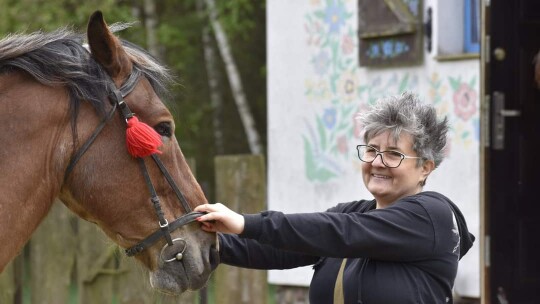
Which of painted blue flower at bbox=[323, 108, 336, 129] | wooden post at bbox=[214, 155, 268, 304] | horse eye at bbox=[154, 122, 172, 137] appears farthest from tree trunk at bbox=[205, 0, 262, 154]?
horse eye at bbox=[154, 122, 172, 137]

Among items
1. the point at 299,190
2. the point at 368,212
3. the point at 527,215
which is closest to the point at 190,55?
the point at 299,190

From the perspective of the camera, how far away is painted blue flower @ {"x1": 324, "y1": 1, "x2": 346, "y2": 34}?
8156 millimetres

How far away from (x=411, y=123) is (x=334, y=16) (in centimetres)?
431

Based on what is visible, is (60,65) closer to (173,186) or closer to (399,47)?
(173,186)

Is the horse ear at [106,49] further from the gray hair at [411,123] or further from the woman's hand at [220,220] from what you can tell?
the gray hair at [411,123]

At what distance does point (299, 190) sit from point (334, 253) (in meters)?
4.73

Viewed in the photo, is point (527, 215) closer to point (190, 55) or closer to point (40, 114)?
→ point (40, 114)

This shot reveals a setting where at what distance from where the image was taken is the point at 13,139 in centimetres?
361

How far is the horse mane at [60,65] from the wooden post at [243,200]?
226 centimetres

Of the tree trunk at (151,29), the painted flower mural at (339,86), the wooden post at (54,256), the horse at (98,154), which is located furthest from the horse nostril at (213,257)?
the tree trunk at (151,29)

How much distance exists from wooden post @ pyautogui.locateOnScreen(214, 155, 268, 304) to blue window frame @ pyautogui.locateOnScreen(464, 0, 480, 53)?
2.13 m

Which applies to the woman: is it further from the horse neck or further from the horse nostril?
the horse neck

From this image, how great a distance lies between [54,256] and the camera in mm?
6184

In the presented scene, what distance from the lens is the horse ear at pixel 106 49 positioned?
3621 millimetres
